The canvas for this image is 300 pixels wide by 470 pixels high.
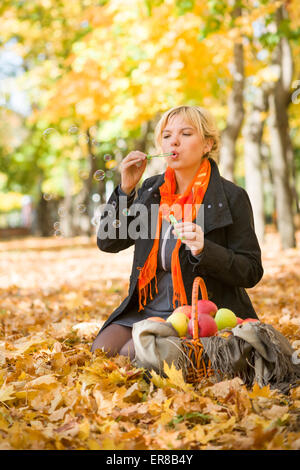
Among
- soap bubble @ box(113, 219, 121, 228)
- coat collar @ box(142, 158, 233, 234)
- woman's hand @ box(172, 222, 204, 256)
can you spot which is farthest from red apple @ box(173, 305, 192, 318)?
soap bubble @ box(113, 219, 121, 228)

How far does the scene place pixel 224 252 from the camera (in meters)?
3.27

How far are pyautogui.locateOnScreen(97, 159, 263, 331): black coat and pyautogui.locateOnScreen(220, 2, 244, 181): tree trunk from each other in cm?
691

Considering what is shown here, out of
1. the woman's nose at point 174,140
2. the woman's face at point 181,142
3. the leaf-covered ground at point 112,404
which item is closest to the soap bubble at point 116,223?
the woman's face at point 181,142

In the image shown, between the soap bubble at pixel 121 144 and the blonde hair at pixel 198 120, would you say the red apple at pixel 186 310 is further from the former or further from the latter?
the soap bubble at pixel 121 144

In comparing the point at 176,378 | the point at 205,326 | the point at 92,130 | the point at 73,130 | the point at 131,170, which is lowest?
the point at 176,378

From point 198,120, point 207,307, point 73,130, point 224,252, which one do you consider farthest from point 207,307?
Answer: point 73,130

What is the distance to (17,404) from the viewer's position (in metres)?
2.97

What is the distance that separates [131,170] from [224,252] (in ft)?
2.82

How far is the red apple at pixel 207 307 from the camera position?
327cm

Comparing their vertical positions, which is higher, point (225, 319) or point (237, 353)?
point (225, 319)

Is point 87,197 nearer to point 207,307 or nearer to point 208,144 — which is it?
point 208,144

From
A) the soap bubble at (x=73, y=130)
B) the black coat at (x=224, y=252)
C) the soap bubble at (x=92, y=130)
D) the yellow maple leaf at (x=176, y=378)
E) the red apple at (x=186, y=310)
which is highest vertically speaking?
the soap bubble at (x=92, y=130)

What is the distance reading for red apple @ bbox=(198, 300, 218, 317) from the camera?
10.7 ft

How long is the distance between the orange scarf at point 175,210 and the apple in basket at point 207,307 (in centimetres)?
20
